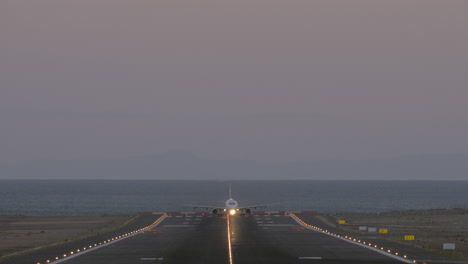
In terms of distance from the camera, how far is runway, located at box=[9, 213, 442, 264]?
1887 inches

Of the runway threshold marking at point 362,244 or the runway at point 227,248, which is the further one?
the runway threshold marking at point 362,244

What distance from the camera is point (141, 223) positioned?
96.4 meters

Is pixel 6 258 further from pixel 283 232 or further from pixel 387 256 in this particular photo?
pixel 283 232

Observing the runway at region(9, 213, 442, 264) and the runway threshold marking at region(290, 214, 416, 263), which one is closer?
the runway at region(9, 213, 442, 264)

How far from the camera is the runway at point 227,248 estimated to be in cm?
4794

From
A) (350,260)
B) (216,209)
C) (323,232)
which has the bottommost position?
(350,260)

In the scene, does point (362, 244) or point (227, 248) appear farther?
point (362, 244)

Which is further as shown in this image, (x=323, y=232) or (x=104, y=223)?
(x=104, y=223)

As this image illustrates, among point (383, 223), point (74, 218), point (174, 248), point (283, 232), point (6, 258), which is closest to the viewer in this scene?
point (6, 258)

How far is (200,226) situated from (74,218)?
33.6m

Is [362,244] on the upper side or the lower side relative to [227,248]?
upper

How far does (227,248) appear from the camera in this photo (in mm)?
56969

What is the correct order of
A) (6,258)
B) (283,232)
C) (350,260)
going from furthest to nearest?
1. (283,232)
2. (6,258)
3. (350,260)

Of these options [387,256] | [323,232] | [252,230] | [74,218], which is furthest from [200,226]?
[387,256]
